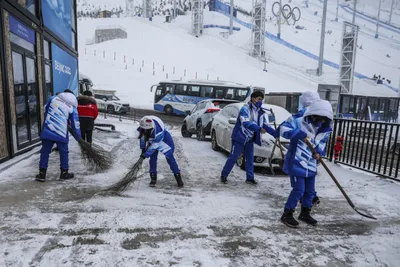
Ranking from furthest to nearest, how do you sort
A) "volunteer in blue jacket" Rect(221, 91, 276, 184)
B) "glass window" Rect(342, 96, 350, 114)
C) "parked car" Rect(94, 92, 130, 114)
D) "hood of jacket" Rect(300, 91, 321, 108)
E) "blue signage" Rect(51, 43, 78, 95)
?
1. "glass window" Rect(342, 96, 350, 114)
2. "parked car" Rect(94, 92, 130, 114)
3. "blue signage" Rect(51, 43, 78, 95)
4. "volunteer in blue jacket" Rect(221, 91, 276, 184)
5. "hood of jacket" Rect(300, 91, 321, 108)

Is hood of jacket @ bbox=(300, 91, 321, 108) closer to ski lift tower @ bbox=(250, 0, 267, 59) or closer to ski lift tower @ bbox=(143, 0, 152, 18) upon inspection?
ski lift tower @ bbox=(250, 0, 267, 59)

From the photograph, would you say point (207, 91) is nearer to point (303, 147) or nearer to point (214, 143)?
point (214, 143)

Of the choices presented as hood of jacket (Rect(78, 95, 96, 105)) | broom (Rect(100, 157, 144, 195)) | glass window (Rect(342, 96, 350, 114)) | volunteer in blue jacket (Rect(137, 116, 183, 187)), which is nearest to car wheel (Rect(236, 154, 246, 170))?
volunteer in blue jacket (Rect(137, 116, 183, 187))

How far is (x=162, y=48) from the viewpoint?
48000 mm

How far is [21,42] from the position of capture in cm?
704

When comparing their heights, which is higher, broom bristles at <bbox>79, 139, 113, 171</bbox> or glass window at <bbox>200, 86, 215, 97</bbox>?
glass window at <bbox>200, 86, 215, 97</bbox>

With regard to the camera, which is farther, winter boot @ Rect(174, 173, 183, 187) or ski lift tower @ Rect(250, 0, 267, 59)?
ski lift tower @ Rect(250, 0, 267, 59)

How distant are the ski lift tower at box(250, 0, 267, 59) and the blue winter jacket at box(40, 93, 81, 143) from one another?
45364 mm

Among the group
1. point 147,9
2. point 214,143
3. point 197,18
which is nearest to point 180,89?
point 214,143

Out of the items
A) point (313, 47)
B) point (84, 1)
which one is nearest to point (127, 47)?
point (313, 47)

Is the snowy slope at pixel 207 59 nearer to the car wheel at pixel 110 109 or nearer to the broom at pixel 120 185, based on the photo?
the car wheel at pixel 110 109

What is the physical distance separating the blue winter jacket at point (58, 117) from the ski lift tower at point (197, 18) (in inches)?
2143

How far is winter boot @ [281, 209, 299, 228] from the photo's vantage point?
3.71 m

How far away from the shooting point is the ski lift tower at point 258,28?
46.8 metres
